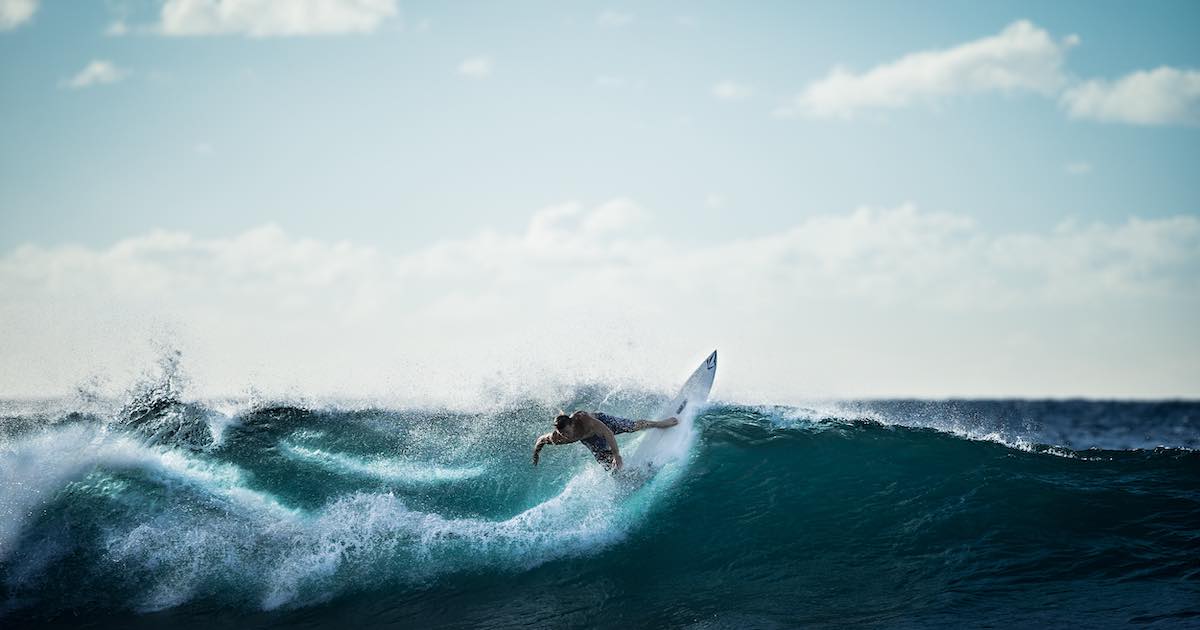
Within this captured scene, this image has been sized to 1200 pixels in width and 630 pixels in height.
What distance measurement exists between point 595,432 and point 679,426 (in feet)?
6.82

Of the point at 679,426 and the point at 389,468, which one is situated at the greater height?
the point at 679,426

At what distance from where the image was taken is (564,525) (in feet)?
26.1

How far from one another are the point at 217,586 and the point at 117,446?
310 cm

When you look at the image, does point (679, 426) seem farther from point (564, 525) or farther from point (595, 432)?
point (564, 525)

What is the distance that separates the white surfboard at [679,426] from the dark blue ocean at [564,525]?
0.27 m

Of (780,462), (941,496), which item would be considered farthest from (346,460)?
(941,496)

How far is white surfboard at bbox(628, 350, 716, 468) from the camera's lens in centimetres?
925

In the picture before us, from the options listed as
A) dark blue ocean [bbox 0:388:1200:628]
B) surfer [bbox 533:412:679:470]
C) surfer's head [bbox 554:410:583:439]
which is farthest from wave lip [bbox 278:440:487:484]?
surfer's head [bbox 554:410:583:439]

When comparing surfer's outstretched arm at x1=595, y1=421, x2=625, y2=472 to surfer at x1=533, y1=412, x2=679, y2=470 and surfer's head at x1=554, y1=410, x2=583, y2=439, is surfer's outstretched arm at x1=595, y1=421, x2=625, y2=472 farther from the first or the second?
surfer's head at x1=554, y1=410, x2=583, y2=439

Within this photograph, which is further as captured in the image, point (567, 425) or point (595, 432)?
point (595, 432)

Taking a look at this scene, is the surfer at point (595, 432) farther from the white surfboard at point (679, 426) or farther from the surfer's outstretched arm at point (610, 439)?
the white surfboard at point (679, 426)

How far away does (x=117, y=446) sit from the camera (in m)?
9.34

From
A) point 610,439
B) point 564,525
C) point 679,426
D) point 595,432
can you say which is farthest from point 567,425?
point 679,426

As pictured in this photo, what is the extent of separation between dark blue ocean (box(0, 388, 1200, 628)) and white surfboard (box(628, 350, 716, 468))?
0.27 m
